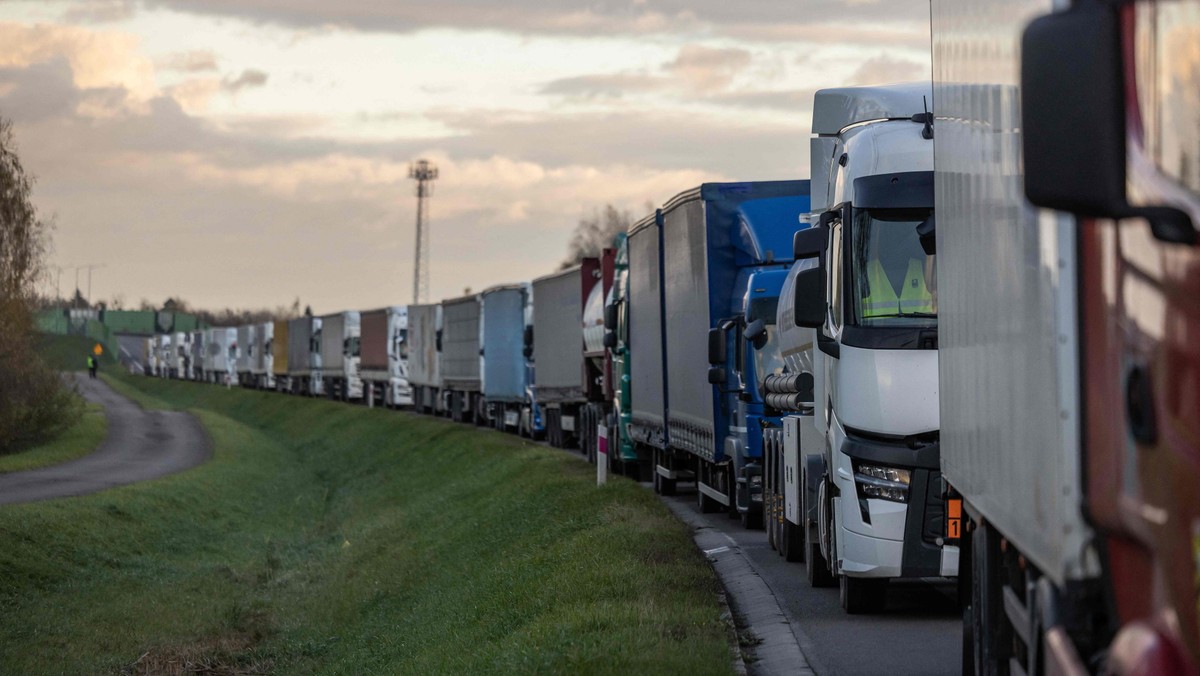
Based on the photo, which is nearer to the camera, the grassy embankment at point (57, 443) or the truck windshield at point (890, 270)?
the truck windshield at point (890, 270)

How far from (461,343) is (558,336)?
1629cm

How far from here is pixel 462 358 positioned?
5341 centimetres

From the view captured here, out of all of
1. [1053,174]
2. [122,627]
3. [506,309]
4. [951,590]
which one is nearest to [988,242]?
[1053,174]

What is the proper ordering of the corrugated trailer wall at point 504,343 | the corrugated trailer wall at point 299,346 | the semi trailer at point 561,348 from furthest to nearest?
the corrugated trailer wall at point 299,346 < the corrugated trailer wall at point 504,343 < the semi trailer at point 561,348

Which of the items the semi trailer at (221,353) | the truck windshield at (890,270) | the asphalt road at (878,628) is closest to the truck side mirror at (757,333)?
the asphalt road at (878,628)

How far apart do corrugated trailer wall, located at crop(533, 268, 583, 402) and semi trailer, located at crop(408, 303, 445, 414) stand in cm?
1685

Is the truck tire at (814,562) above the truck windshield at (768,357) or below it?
below

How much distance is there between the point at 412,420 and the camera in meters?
56.3

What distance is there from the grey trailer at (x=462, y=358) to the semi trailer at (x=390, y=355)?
8793 millimetres

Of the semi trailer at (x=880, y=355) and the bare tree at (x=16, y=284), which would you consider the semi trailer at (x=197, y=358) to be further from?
the semi trailer at (x=880, y=355)

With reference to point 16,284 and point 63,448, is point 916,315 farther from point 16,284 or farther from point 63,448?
point 63,448

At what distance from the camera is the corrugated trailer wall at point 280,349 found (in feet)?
307

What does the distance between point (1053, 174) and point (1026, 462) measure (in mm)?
1748

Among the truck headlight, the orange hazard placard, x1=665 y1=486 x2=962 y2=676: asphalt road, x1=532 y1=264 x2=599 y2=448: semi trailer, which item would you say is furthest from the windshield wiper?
x1=532 y1=264 x2=599 y2=448: semi trailer
